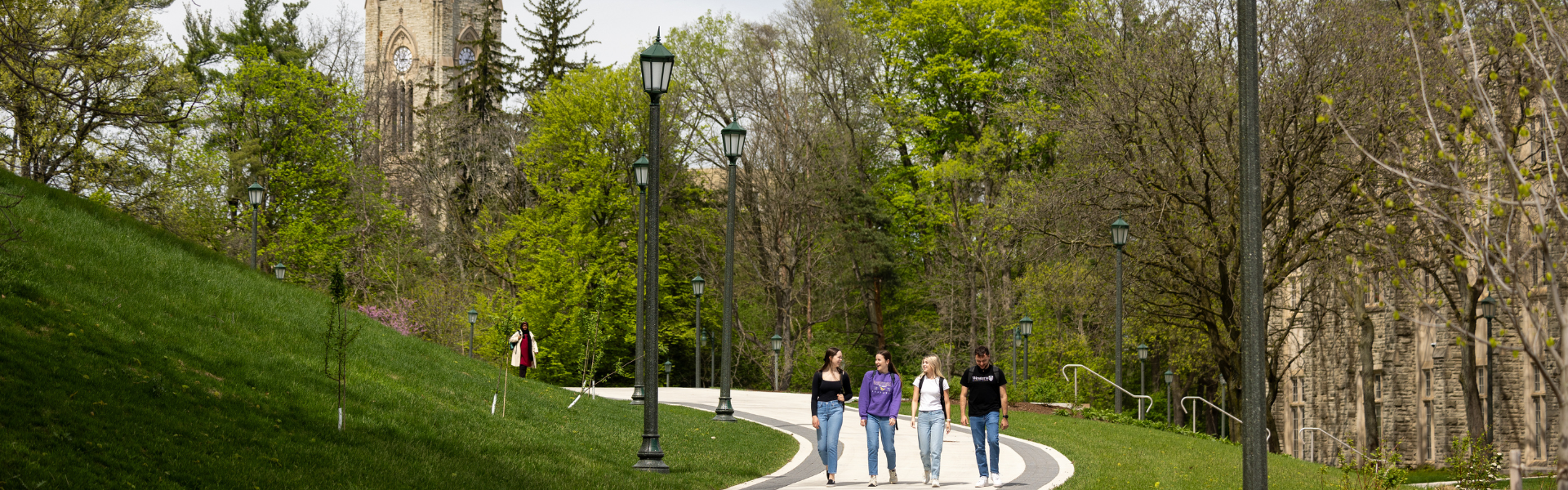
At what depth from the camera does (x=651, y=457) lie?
13.3 metres

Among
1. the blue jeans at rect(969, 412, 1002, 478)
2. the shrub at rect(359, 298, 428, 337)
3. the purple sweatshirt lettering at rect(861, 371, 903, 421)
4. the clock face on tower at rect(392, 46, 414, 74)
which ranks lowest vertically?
the blue jeans at rect(969, 412, 1002, 478)

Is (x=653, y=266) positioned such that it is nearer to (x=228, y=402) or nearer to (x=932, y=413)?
(x=932, y=413)

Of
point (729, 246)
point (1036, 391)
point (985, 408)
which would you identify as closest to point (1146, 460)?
point (985, 408)

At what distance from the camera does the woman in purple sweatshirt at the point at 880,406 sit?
13008 millimetres

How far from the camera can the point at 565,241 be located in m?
43.7

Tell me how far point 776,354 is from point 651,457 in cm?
2846

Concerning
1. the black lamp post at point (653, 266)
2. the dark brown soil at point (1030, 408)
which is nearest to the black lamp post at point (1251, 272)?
the black lamp post at point (653, 266)

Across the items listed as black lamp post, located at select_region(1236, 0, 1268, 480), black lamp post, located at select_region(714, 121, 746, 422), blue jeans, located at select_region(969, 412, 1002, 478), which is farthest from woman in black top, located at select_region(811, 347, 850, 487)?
black lamp post, located at select_region(1236, 0, 1268, 480)

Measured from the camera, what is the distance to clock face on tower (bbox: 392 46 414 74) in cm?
7044

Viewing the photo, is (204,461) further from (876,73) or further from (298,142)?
(298,142)

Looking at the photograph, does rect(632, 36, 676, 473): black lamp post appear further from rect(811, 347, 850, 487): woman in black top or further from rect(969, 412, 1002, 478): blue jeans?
rect(969, 412, 1002, 478): blue jeans

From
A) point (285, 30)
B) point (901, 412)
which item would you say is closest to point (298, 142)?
point (285, 30)

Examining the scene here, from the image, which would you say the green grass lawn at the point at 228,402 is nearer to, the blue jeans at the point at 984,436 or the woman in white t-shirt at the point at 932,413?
the woman in white t-shirt at the point at 932,413

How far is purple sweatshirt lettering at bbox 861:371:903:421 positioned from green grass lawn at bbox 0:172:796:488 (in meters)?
1.80
